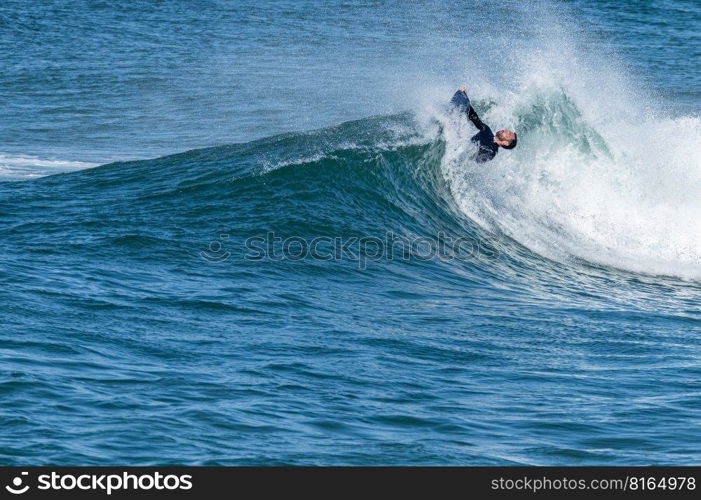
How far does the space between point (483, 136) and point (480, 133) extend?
6cm

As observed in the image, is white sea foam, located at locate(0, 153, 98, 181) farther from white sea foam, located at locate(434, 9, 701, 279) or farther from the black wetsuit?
the black wetsuit

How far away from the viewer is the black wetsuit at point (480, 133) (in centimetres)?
1473

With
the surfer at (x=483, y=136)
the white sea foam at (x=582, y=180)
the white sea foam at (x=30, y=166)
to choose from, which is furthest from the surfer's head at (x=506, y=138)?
the white sea foam at (x=30, y=166)

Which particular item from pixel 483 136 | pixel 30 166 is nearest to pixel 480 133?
pixel 483 136

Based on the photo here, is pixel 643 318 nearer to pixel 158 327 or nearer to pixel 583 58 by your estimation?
pixel 158 327

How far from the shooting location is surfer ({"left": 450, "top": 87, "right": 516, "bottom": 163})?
14.4 m

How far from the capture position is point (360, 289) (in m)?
13.1

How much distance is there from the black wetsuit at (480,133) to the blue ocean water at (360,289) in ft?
4.43

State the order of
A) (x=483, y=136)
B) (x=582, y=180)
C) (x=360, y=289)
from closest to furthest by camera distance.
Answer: (x=360, y=289) < (x=483, y=136) < (x=582, y=180)

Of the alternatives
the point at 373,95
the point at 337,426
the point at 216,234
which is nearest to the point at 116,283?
the point at 216,234

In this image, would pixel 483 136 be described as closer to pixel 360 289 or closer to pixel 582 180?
pixel 582 180

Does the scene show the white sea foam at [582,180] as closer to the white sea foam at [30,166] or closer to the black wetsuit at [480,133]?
the black wetsuit at [480,133]

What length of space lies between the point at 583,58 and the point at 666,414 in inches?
1195

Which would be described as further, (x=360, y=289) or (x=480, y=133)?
(x=480, y=133)
